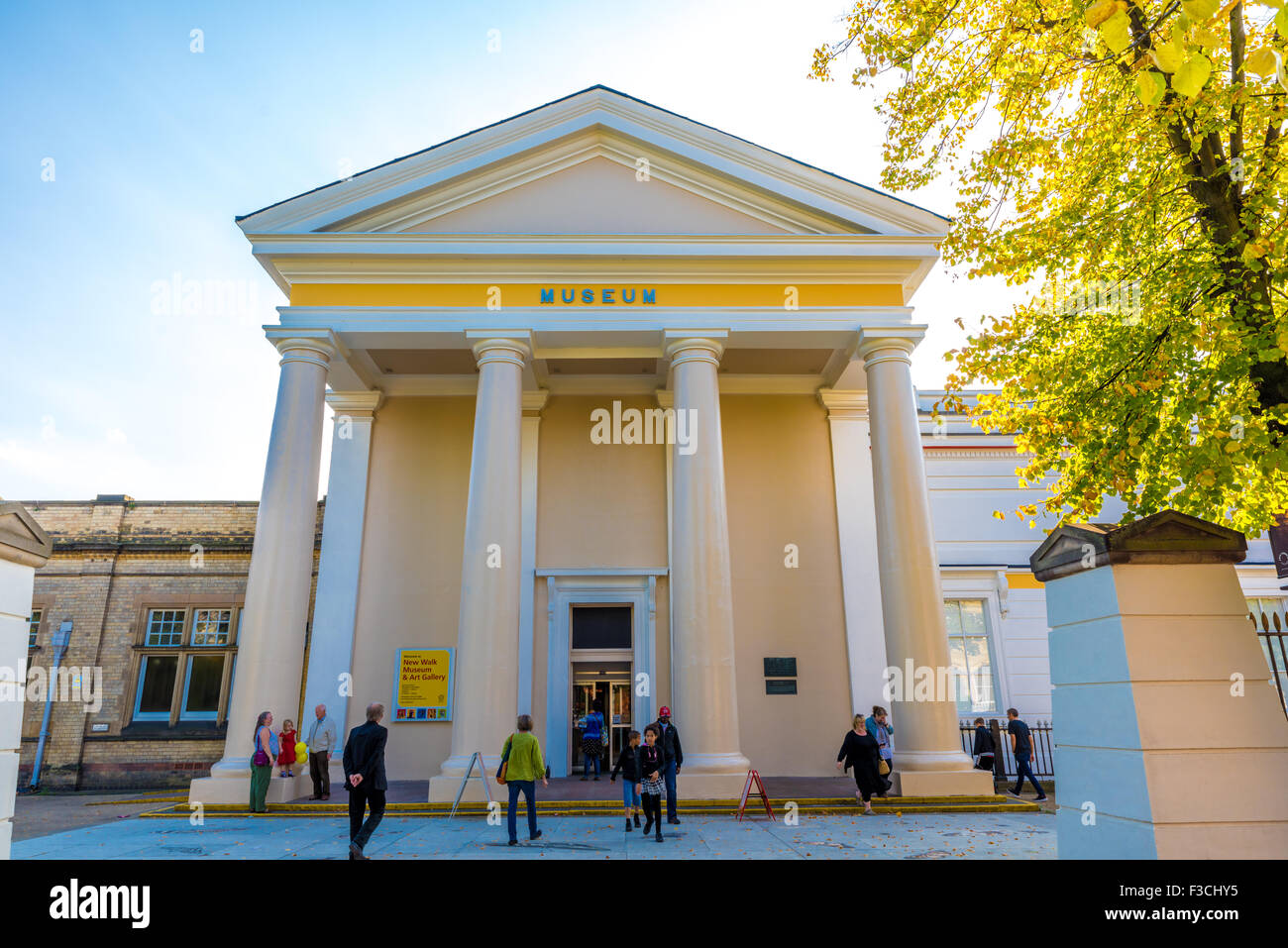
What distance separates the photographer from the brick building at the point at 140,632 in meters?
20.3

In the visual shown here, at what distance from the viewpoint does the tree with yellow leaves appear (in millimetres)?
8250

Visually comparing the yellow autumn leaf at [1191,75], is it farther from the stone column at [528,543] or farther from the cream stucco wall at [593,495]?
the cream stucco wall at [593,495]

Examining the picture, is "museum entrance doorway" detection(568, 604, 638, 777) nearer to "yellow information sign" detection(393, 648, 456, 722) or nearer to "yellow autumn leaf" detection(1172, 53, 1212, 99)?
"yellow information sign" detection(393, 648, 456, 722)

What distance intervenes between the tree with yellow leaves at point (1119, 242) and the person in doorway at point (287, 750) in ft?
39.9

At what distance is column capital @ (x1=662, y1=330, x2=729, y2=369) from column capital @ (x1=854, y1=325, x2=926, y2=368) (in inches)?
115

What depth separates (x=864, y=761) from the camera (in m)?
12.8

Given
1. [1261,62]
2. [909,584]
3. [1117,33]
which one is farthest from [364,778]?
[909,584]

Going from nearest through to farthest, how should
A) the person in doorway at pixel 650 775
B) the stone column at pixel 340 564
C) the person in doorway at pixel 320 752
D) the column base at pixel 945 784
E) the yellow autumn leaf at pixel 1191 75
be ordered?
the yellow autumn leaf at pixel 1191 75 < the person in doorway at pixel 650 775 < the column base at pixel 945 784 < the person in doorway at pixel 320 752 < the stone column at pixel 340 564

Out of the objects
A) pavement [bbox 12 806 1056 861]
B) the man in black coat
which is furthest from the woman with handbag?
the man in black coat

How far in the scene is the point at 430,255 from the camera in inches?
629

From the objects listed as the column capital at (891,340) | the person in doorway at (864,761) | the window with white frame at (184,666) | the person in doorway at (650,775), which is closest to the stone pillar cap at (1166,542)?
the person in doorway at (650,775)

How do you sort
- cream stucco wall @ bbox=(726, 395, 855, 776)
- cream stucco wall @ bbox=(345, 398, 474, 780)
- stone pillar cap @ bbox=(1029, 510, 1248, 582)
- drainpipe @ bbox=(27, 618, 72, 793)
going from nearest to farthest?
stone pillar cap @ bbox=(1029, 510, 1248, 582), cream stucco wall @ bbox=(345, 398, 474, 780), cream stucco wall @ bbox=(726, 395, 855, 776), drainpipe @ bbox=(27, 618, 72, 793)

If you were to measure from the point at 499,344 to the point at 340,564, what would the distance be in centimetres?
694

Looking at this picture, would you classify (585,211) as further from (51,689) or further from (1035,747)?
(51,689)
